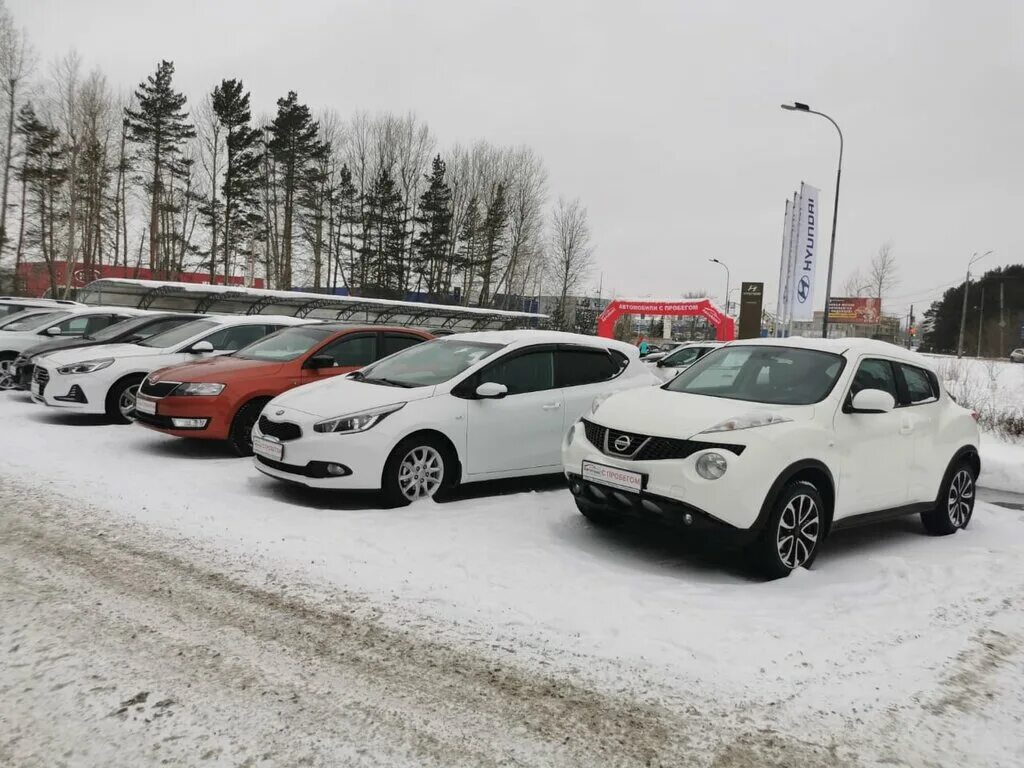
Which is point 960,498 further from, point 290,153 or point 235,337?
point 290,153

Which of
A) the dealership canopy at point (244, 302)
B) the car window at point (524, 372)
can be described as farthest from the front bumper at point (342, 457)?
the dealership canopy at point (244, 302)

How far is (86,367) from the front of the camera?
10.0 meters

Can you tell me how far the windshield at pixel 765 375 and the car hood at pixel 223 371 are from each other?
4752 millimetres

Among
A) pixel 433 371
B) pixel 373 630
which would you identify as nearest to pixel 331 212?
pixel 433 371

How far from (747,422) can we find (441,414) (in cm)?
277

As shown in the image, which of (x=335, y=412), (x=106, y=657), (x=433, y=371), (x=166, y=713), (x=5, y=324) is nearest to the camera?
(x=166, y=713)

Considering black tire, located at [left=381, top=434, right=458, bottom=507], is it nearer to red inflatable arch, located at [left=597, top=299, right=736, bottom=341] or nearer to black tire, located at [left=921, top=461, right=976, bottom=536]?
black tire, located at [left=921, top=461, right=976, bottom=536]

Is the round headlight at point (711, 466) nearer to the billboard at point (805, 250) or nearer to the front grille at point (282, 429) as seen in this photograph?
the front grille at point (282, 429)

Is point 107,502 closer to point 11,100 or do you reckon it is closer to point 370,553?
point 370,553

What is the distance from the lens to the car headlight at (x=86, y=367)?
9977 millimetres

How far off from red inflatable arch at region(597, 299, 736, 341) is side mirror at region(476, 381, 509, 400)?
106ft

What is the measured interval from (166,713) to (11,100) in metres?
43.5

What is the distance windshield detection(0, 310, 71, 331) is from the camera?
46.1ft

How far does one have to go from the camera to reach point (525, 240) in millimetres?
56844
